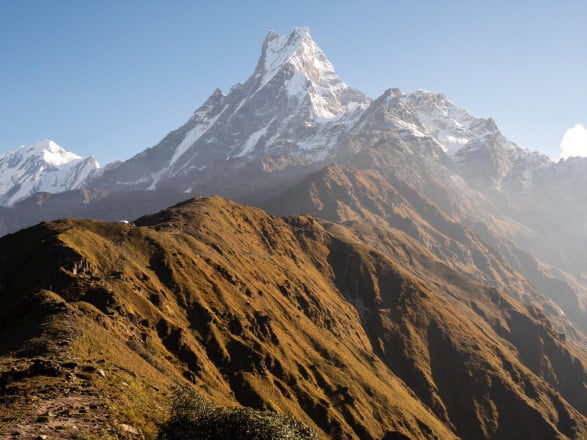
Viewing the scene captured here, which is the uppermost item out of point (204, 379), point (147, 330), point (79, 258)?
point (79, 258)

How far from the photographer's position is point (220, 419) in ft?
207

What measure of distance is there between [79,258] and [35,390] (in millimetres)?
84602

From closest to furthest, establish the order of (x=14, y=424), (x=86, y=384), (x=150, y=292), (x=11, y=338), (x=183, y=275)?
(x=14, y=424) → (x=86, y=384) → (x=11, y=338) → (x=150, y=292) → (x=183, y=275)

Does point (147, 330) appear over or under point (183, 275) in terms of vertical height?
under

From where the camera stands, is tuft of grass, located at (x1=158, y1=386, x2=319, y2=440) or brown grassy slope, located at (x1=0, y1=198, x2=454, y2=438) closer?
A: tuft of grass, located at (x1=158, y1=386, x2=319, y2=440)

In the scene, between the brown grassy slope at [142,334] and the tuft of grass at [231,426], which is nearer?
the tuft of grass at [231,426]

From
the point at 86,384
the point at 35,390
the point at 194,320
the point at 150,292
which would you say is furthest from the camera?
the point at 194,320

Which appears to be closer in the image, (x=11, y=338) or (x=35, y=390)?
(x=35, y=390)

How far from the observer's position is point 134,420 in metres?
60.7

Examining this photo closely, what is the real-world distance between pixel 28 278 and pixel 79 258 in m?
13.5

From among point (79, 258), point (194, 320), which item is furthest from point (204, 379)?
point (79, 258)

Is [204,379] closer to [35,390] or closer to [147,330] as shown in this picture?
[147,330]

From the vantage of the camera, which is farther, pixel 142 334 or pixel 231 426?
pixel 142 334

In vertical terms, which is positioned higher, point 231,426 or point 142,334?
point 231,426
